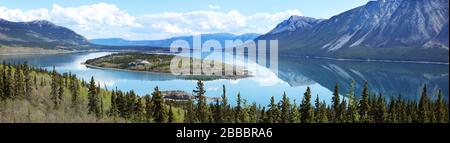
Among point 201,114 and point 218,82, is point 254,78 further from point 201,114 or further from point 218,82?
point 201,114

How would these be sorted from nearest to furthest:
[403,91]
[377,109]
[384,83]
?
[377,109], [403,91], [384,83]

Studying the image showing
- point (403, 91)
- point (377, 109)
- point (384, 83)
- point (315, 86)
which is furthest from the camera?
point (384, 83)

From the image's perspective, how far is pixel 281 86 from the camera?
170125mm

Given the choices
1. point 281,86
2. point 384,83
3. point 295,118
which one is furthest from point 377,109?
point 384,83

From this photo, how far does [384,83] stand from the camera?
194 metres
